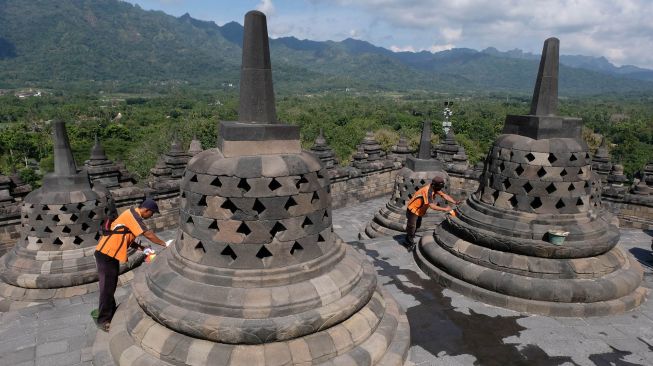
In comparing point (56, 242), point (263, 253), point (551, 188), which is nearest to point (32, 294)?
point (56, 242)

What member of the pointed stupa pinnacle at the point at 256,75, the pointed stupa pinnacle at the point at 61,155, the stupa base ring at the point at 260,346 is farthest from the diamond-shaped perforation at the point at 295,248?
the pointed stupa pinnacle at the point at 61,155

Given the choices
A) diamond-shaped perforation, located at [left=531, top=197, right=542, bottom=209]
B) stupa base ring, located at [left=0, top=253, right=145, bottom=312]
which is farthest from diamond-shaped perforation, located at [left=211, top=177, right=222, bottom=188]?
diamond-shaped perforation, located at [left=531, top=197, right=542, bottom=209]

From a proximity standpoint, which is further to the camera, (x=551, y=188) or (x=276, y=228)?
(x=551, y=188)

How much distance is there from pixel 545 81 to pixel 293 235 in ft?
18.1

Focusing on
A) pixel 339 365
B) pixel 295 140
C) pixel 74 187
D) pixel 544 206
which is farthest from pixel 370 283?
pixel 74 187

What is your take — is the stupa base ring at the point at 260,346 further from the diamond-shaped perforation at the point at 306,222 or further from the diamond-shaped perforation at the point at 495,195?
the diamond-shaped perforation at the point at 495,195

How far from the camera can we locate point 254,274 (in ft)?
13.6

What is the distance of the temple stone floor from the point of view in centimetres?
496

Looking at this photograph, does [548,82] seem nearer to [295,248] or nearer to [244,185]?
[295,248]

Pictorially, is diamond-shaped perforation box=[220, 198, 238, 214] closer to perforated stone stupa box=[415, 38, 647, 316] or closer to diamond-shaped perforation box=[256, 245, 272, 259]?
diamond-shaped perforation box=[256, 245, 272, 259]

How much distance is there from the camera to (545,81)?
6.82 metres

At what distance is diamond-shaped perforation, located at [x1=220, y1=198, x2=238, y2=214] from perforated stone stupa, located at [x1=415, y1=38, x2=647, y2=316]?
4.41 m

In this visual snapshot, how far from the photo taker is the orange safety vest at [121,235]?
4.91 metres

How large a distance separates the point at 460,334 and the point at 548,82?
4.65m
